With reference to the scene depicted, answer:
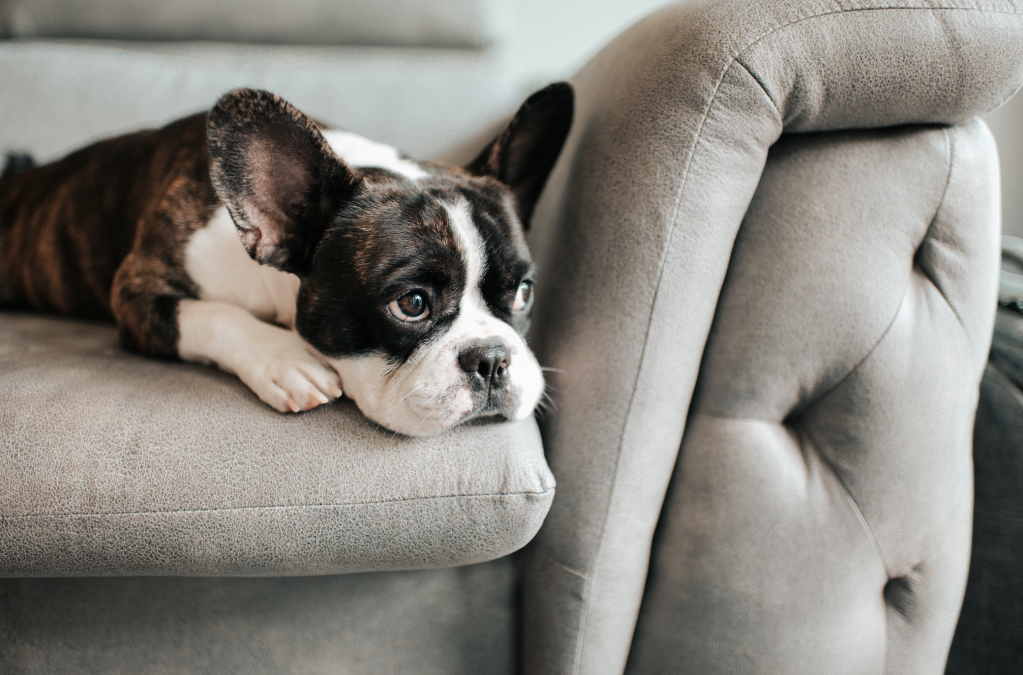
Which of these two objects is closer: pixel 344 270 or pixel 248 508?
pixel 248 508

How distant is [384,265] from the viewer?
0.97 metres

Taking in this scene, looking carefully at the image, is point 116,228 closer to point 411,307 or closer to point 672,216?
point 411,307

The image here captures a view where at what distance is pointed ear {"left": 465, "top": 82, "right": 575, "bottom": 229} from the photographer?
3.98ft

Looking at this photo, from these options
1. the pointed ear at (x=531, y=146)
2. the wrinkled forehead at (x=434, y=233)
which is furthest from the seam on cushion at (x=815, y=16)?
the wrinkled forehead at (x=434, y=233)

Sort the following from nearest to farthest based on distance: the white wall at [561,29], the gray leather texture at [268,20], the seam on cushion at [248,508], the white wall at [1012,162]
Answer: the seam on cushion at [248,508] → the white wall at [1012,162] → the gray leather texture at [268,20] → the white wall at [561,29]

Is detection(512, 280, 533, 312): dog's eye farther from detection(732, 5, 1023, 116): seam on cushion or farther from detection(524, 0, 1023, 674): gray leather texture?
detection(732, 5, 1023, 116): seam on cushion

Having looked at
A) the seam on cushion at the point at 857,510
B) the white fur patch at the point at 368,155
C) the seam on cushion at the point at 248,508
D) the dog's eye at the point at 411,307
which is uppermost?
the white fur patch at the point at 368,155

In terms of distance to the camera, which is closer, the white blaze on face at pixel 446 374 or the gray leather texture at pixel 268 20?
the white blaze on face at pixel 446 374

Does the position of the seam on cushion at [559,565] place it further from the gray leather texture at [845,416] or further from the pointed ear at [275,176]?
the pointed ear at [275,176]

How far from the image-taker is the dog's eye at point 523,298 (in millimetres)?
1160

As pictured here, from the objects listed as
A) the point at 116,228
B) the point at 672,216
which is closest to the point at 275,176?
the point at 672,216

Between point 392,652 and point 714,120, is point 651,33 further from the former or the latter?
point 392,652

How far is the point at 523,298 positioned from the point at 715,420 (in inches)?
17.1

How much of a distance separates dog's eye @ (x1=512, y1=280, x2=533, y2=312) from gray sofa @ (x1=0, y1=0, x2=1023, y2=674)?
0.12m
